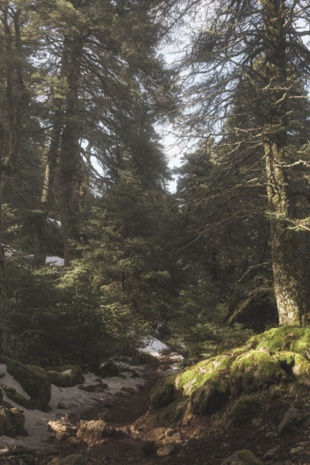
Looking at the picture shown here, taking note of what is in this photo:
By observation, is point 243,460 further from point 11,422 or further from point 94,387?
point 94,387

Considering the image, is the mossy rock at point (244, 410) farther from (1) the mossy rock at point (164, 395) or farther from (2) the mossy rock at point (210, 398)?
(1) the mossy rock at point (164, 395)

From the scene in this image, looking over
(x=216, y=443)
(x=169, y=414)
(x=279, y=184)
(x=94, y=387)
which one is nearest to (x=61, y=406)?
(x=94, y=387)

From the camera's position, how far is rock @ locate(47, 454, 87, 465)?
4.24 m

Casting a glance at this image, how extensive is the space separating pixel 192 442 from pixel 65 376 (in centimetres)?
430

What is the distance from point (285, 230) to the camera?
7359 mm

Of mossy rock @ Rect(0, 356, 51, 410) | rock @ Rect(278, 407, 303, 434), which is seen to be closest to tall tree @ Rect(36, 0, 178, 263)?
mossy rock @ Rect(0, 356, 51, 410)

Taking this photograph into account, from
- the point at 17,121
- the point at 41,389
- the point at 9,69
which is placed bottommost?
the point at 41,389

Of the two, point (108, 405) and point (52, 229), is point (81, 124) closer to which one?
point (108, 405)

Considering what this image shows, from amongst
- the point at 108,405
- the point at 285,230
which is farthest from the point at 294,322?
the point at 108,405

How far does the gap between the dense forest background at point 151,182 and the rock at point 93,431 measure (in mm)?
2906

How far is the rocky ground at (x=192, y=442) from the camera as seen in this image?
12.0ft

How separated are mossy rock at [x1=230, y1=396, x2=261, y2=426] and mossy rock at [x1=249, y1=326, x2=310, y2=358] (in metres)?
1.10

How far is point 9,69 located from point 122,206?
20.9ft

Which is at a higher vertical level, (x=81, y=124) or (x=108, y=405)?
(x=81, y=124)
